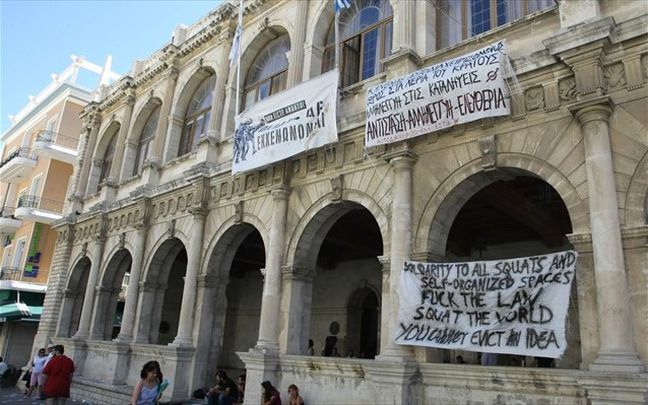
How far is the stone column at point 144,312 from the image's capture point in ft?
50.9

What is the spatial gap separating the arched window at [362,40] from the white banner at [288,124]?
58.1 inches

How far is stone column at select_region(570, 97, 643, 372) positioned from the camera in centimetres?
649

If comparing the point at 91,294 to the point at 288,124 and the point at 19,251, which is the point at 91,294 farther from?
the point at 19,251

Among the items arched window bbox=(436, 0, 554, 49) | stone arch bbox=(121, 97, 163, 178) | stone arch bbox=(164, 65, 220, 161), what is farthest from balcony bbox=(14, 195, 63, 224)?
arched window bbox=(436, 0, 554, 49)

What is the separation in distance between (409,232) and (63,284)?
1695cm

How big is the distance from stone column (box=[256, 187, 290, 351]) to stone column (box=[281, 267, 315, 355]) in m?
0.16

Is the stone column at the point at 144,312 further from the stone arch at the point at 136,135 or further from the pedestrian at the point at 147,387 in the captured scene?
the pedestrian at the point at 147,387

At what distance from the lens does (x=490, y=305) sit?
782 cm

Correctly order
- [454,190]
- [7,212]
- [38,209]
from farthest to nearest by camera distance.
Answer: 1. [7,212]
2. [38,209]
3. [454,190]

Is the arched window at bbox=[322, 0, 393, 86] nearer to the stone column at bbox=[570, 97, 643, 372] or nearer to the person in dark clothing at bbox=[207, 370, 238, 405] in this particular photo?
the stone column at bbox=[570, 97, 643, 372]

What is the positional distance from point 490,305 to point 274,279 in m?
5.19

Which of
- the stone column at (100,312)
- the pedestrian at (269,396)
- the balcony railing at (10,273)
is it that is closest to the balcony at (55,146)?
the balcony railing at (10,273)

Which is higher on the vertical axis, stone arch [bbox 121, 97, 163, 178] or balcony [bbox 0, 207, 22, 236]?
stone arch [bbox 121, 97, 163, 178]

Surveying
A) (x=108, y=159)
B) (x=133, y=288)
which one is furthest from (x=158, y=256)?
(x=108, y=159)
